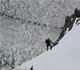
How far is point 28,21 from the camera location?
46.3 metres

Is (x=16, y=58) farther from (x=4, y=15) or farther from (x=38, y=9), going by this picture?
(x=38, y=9)

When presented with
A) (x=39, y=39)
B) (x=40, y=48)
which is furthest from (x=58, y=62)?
(x=39, y=39)

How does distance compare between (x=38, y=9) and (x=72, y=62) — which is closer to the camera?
(x=72, y=62)

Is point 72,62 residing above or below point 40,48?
above

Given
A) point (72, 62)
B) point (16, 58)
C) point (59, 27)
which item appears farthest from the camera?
point (59, 27)

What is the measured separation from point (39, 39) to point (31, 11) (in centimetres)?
1522

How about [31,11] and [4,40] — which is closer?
[4,40]

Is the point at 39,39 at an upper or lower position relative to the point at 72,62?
lower

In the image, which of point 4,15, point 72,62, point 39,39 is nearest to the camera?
point 72,62

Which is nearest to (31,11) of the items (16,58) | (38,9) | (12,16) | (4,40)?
(38,9)

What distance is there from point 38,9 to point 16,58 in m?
22.5

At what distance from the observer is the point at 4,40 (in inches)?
1391

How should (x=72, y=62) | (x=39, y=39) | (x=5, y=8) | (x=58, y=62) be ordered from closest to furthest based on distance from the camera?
(x=72, y=62)
(x=58, y=62)
(x=39, y=39)
(x=5, y=8)

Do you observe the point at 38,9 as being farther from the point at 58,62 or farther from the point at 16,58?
the point at 58,62
